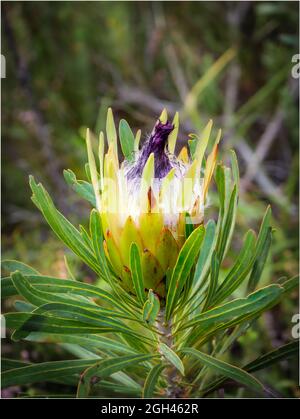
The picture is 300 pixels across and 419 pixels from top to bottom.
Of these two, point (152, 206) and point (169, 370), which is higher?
point (152, 206)

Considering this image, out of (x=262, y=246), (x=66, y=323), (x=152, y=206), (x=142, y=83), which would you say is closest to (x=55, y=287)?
(x=66, y=323)

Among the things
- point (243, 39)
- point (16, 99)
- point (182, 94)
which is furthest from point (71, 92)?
point (243, 39)

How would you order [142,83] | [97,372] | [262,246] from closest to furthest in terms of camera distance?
1. [97,372]
2. [262,246]
3. [142,83]

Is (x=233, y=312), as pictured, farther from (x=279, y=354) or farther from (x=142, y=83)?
(x=142, y=83)

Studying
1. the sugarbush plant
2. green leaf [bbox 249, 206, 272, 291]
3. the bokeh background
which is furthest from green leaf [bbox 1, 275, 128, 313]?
the bokeh background

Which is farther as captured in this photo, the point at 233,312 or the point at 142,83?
the point at 142,83

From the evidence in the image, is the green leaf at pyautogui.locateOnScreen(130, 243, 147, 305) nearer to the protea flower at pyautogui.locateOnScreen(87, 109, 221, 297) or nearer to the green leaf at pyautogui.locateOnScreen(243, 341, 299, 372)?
the protea flower at pyautogui.locateOnScreen(87, 109, 221, 297)

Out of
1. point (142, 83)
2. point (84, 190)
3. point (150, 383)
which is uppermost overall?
point (142, 83)

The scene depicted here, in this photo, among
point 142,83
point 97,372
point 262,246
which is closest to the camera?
point 97,372
